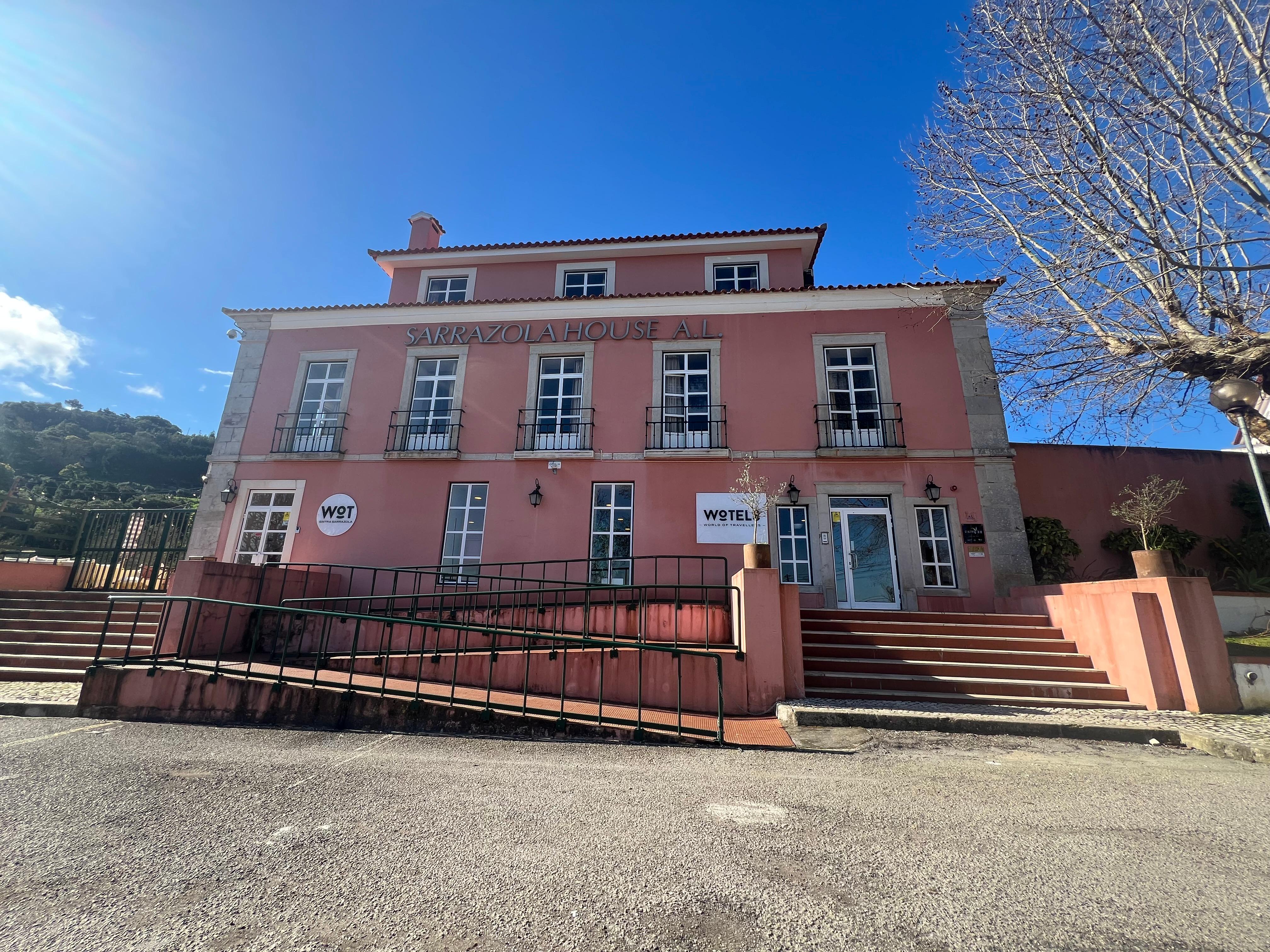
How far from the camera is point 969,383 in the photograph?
11.3m

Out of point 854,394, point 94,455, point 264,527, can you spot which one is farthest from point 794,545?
point 94,455

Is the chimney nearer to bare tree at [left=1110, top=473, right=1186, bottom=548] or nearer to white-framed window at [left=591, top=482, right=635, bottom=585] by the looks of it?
white-framed window at [left=591, top=482, right=635, bottom=585]

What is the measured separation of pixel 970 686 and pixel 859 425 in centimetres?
604

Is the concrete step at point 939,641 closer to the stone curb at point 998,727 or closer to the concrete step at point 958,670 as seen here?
the concrete step at point 958,670

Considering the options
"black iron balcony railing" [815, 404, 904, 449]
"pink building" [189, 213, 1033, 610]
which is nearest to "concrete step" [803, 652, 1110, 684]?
"pink building" [189, 213, 1033, 610]

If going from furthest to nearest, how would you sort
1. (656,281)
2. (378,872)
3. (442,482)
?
(656,281) → (442,482) → (378,872)

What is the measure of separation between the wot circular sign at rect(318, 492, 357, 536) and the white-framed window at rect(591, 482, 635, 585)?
5.44 meters

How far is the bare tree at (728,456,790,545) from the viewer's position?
10.8 meters

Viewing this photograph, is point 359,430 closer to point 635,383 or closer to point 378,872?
point 635,383

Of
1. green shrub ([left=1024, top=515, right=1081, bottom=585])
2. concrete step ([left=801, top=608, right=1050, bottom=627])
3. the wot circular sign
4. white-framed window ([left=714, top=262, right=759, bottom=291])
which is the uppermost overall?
white-framed window ([left=714, top=262, right=759, bottom=291])

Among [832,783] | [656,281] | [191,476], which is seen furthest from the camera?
[191,476]

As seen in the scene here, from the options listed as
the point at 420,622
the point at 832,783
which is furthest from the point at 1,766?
the point at 832,783

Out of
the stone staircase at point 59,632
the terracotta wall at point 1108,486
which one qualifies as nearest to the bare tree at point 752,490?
the terracotta wall at point 1108,486

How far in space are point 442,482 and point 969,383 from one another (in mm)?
11676
